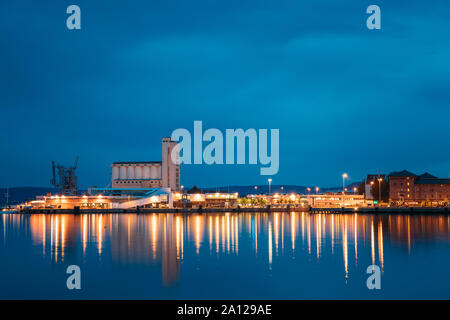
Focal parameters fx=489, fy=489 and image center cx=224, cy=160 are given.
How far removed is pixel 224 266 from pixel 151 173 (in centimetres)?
9639

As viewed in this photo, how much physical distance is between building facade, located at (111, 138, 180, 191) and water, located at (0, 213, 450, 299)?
76.5 meters

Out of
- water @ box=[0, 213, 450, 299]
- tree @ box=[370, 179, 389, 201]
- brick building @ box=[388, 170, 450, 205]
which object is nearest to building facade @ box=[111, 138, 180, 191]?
tree @ box=[370, 179, 389, 201]

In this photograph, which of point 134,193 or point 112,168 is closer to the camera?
point 134,193

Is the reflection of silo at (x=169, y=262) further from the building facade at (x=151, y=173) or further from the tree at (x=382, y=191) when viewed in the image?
the tree at (x=382, y=191)

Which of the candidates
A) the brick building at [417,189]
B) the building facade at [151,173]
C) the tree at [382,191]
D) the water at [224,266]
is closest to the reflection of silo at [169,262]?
the water at [224,266]

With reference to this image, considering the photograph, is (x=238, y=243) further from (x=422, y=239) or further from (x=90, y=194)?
(x=90, y=194)

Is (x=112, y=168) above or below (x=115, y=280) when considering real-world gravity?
above

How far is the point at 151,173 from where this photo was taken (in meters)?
120

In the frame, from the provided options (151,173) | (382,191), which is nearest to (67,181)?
(151,173)

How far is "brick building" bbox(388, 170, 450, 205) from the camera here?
11200cm

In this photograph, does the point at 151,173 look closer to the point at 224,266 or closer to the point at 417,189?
the point at 417,189
